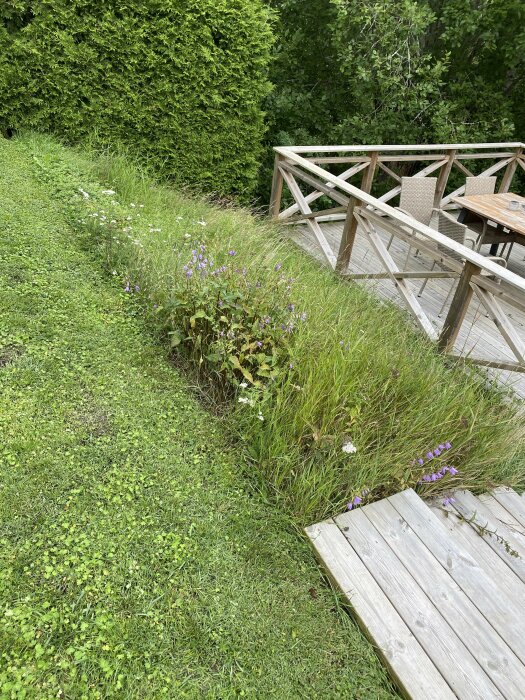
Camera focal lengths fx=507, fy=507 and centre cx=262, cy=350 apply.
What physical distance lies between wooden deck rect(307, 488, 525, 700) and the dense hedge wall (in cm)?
527

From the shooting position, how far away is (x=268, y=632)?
1.93m

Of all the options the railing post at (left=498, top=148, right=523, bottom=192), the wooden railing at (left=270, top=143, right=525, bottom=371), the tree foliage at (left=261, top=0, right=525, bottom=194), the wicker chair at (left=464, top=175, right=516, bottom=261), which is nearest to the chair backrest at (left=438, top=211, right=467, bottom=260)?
the wooden railing at (left=270, top=143, right=525, bottom=371)

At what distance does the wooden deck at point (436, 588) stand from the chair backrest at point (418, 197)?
379 centimetres

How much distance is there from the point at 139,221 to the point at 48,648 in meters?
3.55

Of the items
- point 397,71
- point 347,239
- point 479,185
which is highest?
point 397,71

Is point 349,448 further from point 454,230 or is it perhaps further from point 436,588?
point 454,230

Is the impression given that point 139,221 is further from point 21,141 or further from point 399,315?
point 399,315

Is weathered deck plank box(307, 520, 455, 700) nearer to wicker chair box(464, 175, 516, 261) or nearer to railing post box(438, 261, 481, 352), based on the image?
railing post box(438, 261, 481, 352)

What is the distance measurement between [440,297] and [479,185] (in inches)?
81.7

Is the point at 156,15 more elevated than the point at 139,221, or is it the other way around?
the point at 156,15

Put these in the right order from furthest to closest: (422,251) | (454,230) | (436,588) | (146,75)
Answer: (146,75) < (454,230) < (422,251) < (436,588)

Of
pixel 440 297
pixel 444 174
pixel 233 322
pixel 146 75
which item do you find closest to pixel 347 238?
pixel 440 297

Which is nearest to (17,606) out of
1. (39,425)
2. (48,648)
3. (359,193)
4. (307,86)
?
(48,648)

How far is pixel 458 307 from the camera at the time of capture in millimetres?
3742
